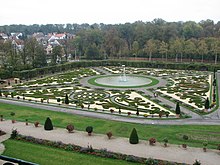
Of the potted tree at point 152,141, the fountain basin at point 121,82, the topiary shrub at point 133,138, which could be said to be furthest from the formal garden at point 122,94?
the topiary shrub at point 133,138

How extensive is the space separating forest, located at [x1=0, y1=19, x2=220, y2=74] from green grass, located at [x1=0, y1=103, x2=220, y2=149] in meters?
44.2

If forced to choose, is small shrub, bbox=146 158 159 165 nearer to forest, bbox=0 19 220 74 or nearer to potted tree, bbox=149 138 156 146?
potted tree, bbox=149 138 156 146

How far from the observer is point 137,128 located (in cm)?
3728

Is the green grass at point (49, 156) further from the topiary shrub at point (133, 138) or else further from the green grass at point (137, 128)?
the green grass at point (137, 128)

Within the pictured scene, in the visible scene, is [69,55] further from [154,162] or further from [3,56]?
[154,162]

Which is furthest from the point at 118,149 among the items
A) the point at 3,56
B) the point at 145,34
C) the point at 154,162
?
the point at 145,34

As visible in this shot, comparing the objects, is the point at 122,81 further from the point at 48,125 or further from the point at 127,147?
the point at 127,147

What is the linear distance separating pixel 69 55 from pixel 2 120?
10834cm

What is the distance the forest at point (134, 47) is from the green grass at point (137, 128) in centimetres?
4424

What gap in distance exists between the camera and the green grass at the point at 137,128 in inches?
1297

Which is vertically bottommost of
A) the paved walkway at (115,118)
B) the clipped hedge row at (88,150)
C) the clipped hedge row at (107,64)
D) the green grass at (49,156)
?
the paved walkway at (115,118)

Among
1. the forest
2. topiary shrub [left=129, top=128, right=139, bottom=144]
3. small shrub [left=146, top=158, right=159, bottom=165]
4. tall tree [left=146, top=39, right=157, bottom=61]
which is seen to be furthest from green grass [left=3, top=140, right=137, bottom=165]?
tall tree [left=146, top=39, right=157, bottom=61]

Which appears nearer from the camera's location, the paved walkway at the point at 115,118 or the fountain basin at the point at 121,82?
the paved walkway at the point at 115,118

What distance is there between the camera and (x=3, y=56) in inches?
3652
